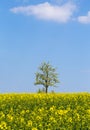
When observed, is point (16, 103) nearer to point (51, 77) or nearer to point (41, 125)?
point (41, 125)

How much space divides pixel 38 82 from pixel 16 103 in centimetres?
3342

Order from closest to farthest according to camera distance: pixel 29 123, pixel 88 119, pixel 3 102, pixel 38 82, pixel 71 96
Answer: pixel 29 123, pixel 88 119, pixel 3 102, pixel 71 96, pixel 38 82

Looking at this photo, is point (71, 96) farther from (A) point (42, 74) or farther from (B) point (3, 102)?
(A) point (42, 74)

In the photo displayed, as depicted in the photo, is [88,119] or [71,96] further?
[71,96]

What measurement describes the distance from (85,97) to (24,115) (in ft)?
41.9

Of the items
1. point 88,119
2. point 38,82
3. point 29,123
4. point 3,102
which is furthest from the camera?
point 38,82

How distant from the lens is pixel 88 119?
16734 mm

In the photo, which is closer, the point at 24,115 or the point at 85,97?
the point at 24,115

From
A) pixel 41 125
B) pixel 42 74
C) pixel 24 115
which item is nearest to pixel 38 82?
pixel 42 74

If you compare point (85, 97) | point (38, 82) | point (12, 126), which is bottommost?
point (12, 126)

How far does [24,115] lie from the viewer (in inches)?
775

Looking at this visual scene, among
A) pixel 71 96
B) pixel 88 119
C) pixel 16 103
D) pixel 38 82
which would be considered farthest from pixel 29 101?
pixel 38 82

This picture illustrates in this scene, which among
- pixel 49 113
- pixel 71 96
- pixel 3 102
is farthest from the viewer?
pixel 71 96

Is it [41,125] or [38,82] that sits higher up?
[38,82]
